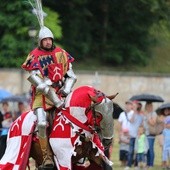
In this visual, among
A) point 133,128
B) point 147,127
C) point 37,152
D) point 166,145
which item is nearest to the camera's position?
point 37,152

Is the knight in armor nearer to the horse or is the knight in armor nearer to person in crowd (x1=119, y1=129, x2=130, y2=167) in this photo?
the horse

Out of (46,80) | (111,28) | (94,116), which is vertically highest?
(111,28)

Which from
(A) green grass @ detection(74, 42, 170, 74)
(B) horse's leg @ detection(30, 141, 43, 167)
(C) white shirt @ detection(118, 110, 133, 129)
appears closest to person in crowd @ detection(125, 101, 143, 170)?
(C) white shirt @ detection(118, 110, 133, 129)

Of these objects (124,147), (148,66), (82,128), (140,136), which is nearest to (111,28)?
(148,66)

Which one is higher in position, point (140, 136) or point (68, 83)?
point (68, 83)

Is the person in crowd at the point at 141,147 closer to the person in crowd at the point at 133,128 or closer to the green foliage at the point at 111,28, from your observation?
the person in crowd at the point at 133,128

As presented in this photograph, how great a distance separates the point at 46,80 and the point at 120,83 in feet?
82.2

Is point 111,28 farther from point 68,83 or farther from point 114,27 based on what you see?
point 68,83

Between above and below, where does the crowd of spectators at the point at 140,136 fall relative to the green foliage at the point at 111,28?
below

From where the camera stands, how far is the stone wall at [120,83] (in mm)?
36562

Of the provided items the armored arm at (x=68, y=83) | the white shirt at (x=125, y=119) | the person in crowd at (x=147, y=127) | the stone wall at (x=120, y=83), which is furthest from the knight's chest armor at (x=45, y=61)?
the stone wall at (x=120, y=83)

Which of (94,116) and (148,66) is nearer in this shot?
(94,116)

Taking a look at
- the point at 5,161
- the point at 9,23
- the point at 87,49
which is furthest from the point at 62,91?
the point at 87,49

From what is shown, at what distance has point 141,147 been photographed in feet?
64.8
